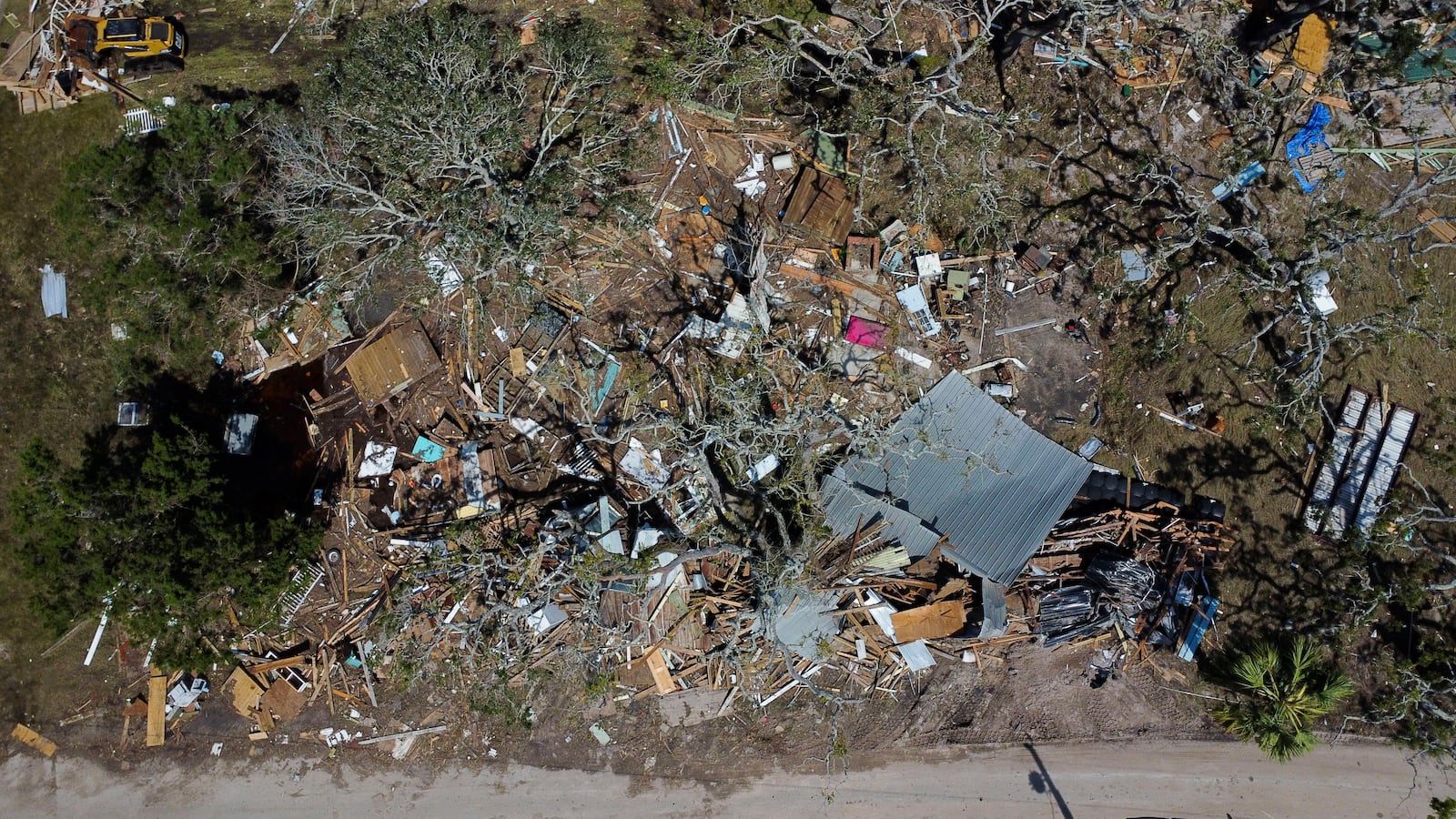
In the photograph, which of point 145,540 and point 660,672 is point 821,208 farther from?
point 145,540

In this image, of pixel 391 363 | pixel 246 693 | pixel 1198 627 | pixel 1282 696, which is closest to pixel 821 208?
pixel 391 363

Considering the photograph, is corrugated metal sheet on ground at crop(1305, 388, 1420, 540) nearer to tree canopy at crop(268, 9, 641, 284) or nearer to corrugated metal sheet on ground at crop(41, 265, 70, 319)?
tree canopy at crop(268, 9, 641, 284)

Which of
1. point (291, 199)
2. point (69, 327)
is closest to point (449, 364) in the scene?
point (291, 199)

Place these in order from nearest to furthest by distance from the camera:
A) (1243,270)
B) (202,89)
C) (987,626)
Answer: (987,626) → (1243,270) → (202,89)

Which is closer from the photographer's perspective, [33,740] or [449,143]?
[449,143]

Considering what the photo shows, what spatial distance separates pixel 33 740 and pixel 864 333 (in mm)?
20080

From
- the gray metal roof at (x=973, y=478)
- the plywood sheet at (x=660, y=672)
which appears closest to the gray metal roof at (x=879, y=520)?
the gray metal roof at (x=973, y=478)

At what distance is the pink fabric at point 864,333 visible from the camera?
16516mm

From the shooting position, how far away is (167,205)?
1595 centimetres

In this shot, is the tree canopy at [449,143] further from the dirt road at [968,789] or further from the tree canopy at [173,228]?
the dirt road at [968,789]

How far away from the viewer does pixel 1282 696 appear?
14617 mm

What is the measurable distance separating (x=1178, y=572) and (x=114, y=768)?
22822 millimetres

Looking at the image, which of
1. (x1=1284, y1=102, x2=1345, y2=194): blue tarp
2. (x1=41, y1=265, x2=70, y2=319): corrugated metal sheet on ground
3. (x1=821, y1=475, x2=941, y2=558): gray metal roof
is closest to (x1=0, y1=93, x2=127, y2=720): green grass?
(x1=41, y1=265, x2=70, y2=319): corrugated metal sheet on ground

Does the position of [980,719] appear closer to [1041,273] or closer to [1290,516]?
[1290,516]
